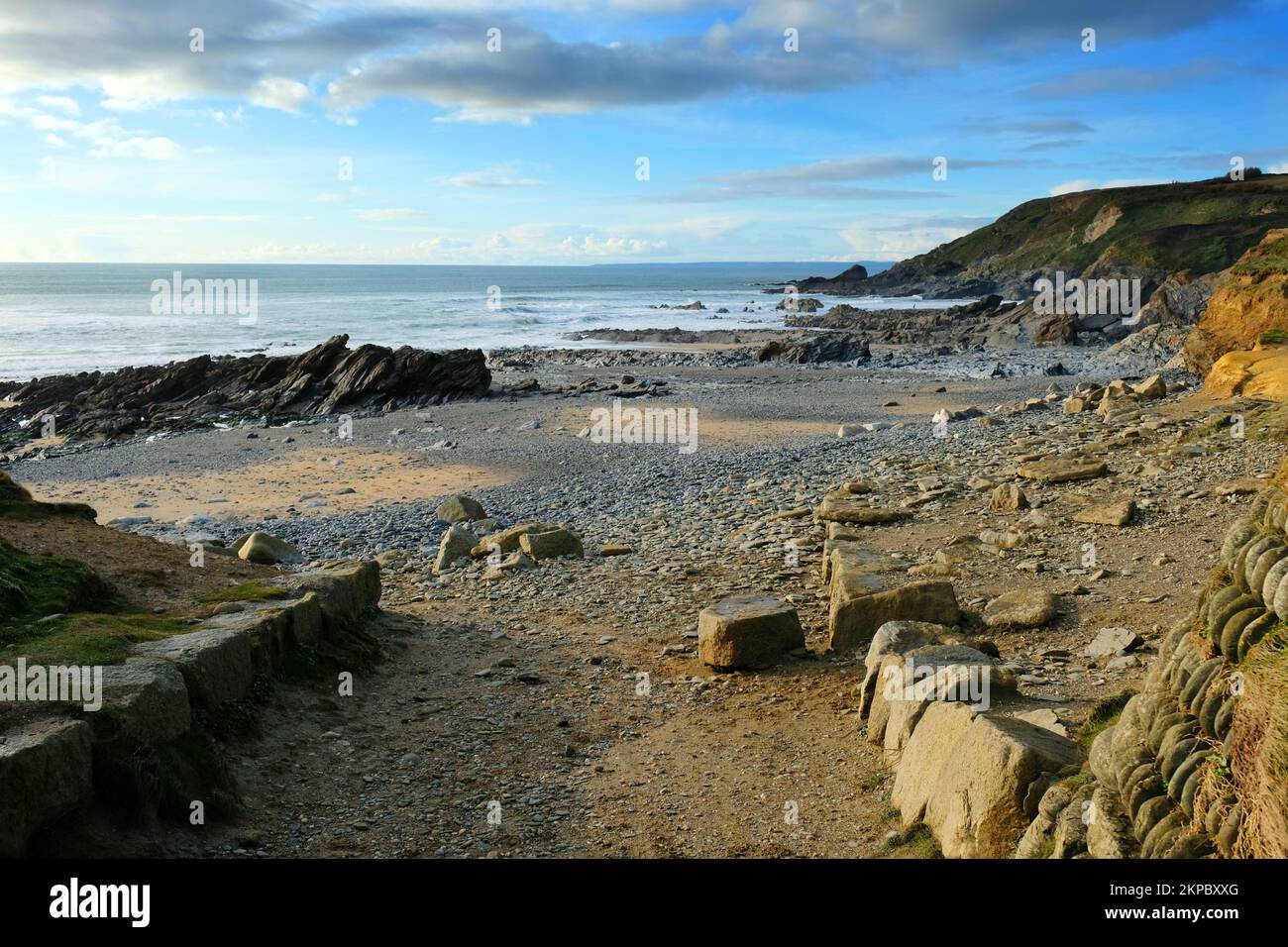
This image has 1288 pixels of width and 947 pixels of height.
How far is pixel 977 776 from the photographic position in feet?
18.2

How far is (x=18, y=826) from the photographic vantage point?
17.3ft

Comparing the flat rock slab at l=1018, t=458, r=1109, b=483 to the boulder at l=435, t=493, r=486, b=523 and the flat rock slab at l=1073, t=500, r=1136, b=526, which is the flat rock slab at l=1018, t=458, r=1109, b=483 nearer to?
the flat rock slab at l=1073, t=500, r=1136, b=526

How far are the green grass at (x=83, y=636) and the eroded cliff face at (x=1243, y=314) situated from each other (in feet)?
67.8

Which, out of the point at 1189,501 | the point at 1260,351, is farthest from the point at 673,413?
the point at 1189,501

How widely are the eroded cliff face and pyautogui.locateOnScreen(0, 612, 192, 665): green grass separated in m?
20.7

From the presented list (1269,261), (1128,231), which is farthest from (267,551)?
(1128,231)

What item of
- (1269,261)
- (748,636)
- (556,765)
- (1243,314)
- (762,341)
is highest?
(1269,261)

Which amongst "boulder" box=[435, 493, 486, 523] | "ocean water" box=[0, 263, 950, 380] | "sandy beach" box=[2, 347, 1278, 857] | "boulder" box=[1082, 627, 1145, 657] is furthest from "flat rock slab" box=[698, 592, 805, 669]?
"ocean water" box=[0, 263, 950, 380]

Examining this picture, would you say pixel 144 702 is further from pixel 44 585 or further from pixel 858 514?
pixel 858 514

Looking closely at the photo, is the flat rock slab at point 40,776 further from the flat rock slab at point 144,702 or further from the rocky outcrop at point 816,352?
the rocky outcrop at point 816,352

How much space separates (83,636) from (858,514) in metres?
9.74

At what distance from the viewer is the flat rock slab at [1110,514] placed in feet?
39.8
